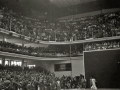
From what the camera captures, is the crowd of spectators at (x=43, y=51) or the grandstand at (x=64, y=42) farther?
the crowd of spectators at (x=43, y=51)

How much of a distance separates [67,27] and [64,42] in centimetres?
214

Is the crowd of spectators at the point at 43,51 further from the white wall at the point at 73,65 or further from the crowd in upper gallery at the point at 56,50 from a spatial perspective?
the white wall at the point at 73,65

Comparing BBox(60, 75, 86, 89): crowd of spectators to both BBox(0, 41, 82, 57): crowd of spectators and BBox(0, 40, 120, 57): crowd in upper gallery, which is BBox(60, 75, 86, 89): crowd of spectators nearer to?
BBox(0, 40, 120, 57): crowd in upper gallery

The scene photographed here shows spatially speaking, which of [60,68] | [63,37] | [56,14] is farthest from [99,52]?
[56,14]

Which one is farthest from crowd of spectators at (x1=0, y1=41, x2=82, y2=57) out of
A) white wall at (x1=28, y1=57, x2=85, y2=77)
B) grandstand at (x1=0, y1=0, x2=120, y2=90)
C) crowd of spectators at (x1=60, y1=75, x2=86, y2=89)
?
crowd of spectators at (x1=60, y1=75, x2=86, y2=89)

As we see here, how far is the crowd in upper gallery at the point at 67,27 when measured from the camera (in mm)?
20344

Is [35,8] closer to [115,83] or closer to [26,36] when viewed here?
[26,36]

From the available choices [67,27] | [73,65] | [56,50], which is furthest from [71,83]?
[67,27]

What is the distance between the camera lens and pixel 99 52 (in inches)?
778

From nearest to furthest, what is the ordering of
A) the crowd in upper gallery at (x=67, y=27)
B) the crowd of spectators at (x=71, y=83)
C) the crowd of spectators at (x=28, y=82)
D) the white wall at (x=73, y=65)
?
1. the crowd of spectators at (x=28, y=82)
2. the crowd of spectators at (x=71, y=83)
3. the crowd in upper gallery at (x=67, y=27)
4. the white wall at (x=73, y=65)

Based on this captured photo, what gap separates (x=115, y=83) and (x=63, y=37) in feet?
30.2

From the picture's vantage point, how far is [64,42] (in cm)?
2359

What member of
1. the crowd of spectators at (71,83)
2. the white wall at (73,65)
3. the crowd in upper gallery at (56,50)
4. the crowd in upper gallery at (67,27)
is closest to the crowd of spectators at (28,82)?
the crowd of spectators at (71,83)

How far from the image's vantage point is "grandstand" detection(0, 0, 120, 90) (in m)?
18.5
